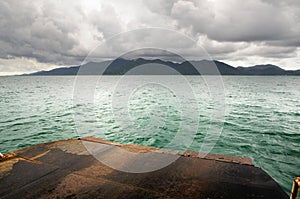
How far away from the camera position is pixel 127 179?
14.2ft

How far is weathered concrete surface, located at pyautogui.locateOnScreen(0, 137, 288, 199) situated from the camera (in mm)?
3764

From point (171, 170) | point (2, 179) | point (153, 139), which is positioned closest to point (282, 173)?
point (171, 170)

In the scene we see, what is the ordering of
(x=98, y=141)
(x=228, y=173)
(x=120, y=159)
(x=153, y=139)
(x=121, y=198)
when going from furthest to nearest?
(x=153, y=139) < (x=98, y=141) < (x=120, y=159) < (x=228, y=173) < (x=121, y=198)

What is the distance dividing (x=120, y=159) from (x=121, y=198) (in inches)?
74.0

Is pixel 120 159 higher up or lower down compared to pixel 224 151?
higher up

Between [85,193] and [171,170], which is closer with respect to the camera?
[85,193]

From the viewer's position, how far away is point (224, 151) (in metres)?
10.7

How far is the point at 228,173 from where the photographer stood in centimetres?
461

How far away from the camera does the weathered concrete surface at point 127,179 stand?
3.76 metres

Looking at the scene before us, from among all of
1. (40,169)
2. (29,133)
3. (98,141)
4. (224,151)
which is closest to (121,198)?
(40,169)

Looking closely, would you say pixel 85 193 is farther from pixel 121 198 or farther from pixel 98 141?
pixel 98 141

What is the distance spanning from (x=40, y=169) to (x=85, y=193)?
1.78 m

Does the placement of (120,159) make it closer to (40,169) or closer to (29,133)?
(40,169)

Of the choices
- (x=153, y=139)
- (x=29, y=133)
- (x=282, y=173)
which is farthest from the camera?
(x=29, y=133)
